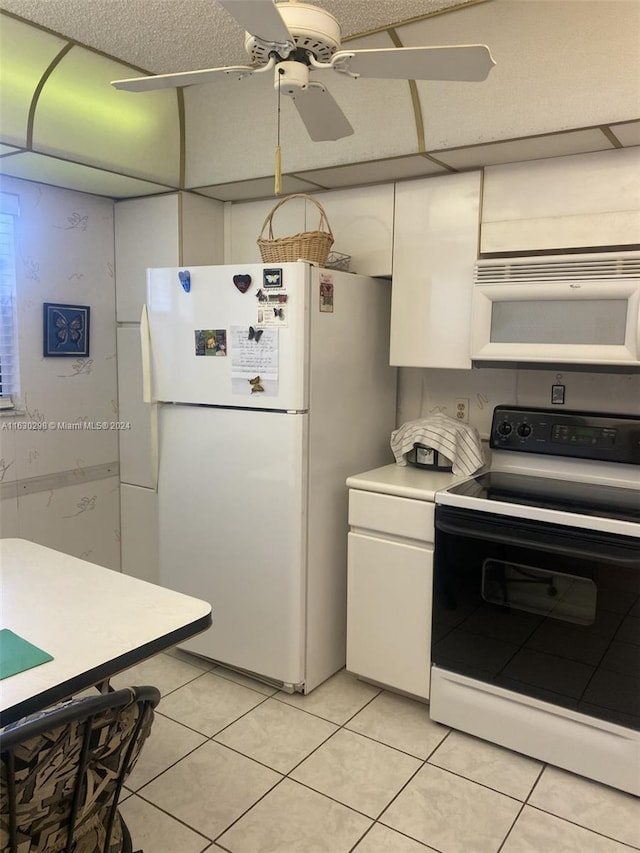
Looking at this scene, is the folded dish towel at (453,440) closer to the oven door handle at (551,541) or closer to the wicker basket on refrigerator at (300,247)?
the oven door handle at (551,541)

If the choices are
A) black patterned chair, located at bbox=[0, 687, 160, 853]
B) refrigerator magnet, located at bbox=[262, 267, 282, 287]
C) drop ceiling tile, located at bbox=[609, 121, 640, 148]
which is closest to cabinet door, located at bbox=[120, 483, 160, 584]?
refrigerator magnet, located at bbox=[262, 267, 282, 287]

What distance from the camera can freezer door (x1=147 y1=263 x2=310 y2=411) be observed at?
241 centimetres

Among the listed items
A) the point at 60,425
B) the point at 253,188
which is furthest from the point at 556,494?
the point at 60,425

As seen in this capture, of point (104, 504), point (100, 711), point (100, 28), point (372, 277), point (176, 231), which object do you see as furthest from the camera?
point (104, 504)

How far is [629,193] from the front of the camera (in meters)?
2.23

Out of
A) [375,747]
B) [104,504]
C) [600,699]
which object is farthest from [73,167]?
[600,699]

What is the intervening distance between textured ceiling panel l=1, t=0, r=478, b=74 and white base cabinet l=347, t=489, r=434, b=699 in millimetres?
1641

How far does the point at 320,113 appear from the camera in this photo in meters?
1.68

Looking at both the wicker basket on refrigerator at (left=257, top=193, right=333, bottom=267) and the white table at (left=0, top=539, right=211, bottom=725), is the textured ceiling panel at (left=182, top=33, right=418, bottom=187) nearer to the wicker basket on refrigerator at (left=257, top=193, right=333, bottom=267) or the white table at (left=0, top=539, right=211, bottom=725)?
the wicker basket on refrigerator at (left=257, top=193, right=333, bottom=267)

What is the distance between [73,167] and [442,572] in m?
2.17

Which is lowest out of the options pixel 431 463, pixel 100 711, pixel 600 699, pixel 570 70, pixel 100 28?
pixel 600 699

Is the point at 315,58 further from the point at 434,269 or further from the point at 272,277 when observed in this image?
the point at 434,269

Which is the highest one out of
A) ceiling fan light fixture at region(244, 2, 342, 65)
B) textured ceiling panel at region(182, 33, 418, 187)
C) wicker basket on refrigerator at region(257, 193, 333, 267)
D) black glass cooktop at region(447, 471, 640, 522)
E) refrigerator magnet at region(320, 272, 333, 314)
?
textured ceiling panel at region(182, 33, 418, 187)

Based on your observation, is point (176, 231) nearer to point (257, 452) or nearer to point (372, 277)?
point (372, 277)
